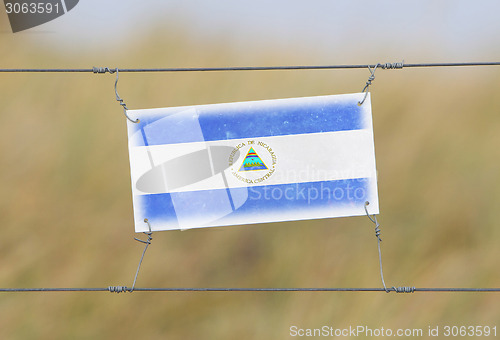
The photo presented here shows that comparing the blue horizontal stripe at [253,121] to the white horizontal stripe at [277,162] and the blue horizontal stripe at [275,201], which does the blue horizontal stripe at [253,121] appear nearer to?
the white horizontal stripe at [277,162]

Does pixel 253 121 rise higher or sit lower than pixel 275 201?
higher

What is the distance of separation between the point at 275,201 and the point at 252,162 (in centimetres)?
10

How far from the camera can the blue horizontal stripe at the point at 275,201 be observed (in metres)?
1.18

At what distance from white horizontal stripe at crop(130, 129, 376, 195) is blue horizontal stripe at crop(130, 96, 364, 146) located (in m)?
0.02

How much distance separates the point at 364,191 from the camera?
1.19 metres

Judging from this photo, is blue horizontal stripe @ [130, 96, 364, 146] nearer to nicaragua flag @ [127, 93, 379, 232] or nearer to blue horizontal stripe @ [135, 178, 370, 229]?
nicaragua flag @ [127, 93, 379, 232]

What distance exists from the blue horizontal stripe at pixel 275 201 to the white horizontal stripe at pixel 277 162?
0.01 meters

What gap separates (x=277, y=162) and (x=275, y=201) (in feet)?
0.28

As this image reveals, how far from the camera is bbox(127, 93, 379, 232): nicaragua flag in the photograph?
1186 mm

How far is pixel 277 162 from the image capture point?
3.92ft

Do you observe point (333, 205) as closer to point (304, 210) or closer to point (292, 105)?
point (304, 210)

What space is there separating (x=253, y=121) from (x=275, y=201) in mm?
185

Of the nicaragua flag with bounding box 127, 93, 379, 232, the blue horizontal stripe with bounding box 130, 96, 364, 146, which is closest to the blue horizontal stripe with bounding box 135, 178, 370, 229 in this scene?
the nicaragua flag with bounding box 127, 93, 379, 232

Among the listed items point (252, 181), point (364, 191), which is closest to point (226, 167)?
point (252, 181)
